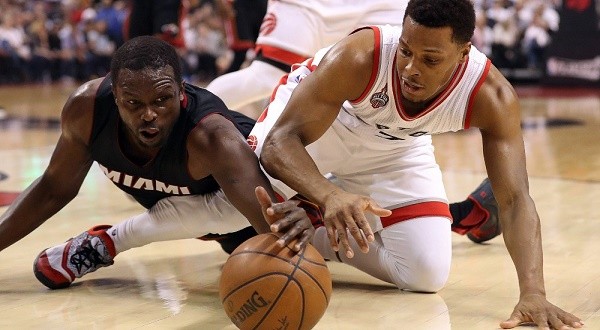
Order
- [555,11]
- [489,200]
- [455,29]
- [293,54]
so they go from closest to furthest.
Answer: [455,29], [489,200], [293,54], [555,11]

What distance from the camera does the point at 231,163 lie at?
3.64m

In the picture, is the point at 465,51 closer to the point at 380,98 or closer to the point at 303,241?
the point at 380,98

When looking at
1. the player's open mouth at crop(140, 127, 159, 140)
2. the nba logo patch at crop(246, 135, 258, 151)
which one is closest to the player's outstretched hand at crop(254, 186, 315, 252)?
the player's open mouth at crop(140, 127, 159, 140)

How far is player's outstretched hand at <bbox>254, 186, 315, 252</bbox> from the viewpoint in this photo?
3.18m

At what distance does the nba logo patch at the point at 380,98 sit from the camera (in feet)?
12.3

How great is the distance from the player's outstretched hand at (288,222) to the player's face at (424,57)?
0.69 metres

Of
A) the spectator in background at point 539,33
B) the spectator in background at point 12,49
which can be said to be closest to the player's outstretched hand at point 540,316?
the spectator in background at point 539,33

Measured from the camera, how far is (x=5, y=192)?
20.9 feet

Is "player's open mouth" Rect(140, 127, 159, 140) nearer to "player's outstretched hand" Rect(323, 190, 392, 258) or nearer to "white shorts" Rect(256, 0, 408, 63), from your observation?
"player's outstretched hand" Rect(323, 190, 392, 258)

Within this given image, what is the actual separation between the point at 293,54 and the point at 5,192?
2.12 metres

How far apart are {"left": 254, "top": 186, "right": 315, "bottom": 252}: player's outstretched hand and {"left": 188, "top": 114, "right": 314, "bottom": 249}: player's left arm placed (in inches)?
4.2

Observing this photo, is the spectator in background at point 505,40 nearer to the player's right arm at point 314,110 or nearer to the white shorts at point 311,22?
the white shorts at point 311,22

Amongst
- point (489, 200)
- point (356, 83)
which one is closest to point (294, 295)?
point (356, 83)

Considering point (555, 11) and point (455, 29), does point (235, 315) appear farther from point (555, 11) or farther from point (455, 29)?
point (555, 11)
